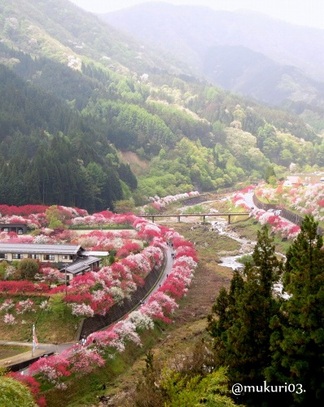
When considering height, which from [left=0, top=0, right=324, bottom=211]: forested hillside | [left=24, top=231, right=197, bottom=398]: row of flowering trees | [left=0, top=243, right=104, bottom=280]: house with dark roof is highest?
[left=24, top=231, right=197, bottom=398]: row of flowering trees

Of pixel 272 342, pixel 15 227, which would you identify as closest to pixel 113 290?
pixel 272 342

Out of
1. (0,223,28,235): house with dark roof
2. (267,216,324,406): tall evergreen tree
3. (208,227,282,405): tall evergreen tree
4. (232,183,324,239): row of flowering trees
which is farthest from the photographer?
(232,183,324,239): row of flowering trees

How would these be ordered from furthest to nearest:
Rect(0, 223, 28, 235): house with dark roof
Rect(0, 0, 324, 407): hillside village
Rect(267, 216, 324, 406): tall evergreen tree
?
Rect(0, 223, 28, 235): house with dark roof
Rect(0, 0, 324, 407): hillside village
Rect(267, 216, 324, 406): tall evergreen tree

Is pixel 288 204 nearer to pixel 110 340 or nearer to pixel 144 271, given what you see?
pixel 144 271

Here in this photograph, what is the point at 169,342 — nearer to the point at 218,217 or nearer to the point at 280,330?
the point at 280,330

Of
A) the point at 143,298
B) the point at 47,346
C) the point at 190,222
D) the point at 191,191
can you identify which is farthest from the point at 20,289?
the point at 191,191

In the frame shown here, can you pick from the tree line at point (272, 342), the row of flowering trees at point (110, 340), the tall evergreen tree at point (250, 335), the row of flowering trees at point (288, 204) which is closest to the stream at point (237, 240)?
the row of flowering trees at point (288, 204)

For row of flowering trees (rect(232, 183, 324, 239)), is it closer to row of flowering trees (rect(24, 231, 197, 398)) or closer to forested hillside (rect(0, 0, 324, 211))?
forested hillside (rect(0, 0, 324, 211))

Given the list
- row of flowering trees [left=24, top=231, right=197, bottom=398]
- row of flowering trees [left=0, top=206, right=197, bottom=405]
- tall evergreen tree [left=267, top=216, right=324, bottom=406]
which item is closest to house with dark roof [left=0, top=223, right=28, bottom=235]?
row of flowering trees [left=0, top=206, right=197, bottom=405]

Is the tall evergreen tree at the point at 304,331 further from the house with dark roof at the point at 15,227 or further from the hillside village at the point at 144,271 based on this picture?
the house with dark roof at the point at 15,227
